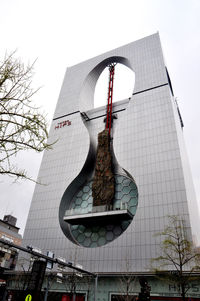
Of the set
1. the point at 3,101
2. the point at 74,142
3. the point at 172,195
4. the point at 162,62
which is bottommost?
the point at 3,101

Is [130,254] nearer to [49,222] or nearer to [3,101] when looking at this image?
[49,222]

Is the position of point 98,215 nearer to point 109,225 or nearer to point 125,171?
point 109,225

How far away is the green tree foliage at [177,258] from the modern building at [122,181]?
0.96m

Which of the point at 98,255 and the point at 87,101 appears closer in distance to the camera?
the point at 98,255

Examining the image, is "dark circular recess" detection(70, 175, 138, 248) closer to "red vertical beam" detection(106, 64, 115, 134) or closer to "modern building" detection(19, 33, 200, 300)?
"modern building" detection(19, 33, 200, 300)

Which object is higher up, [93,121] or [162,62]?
[162,62]

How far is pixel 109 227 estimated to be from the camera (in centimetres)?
2319

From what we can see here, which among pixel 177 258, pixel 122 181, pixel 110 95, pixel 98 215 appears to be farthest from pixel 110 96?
pixel 177 258

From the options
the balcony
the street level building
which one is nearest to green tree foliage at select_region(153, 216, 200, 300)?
the balcony

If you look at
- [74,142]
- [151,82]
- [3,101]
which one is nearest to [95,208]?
[74,142]

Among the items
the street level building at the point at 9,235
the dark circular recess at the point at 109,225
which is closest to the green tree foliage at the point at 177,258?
the dark circular recess at the point at 109,225

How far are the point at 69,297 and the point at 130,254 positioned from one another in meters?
6.95

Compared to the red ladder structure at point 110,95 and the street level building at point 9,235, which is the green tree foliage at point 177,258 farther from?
the street level building at point 9,235

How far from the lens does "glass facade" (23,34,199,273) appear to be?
19.3m
